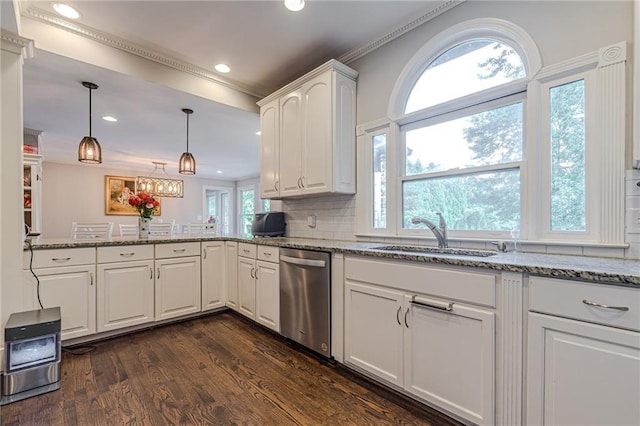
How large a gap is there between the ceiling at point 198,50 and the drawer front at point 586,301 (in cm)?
207

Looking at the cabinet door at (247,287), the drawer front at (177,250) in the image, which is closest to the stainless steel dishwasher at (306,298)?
the cabinet door at (247,287)

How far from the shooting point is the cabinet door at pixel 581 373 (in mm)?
1060

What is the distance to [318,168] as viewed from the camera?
2656mm

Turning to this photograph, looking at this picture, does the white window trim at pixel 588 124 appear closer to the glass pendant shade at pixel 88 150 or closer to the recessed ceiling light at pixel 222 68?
the recessed ceiling light at pixel 222 68

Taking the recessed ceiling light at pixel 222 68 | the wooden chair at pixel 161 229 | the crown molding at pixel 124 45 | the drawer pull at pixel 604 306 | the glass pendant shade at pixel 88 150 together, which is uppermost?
the recessed ceiling light at pixel 222 68

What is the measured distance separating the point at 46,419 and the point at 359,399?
5.68ft

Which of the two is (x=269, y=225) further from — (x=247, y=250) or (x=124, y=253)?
(x=124, y=253)

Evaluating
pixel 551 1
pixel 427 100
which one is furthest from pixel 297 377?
pixel 551 1

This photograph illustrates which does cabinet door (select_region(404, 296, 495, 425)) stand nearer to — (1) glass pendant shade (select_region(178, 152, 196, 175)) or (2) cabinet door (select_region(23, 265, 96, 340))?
(2) cabinet door (select_region(23, 265, 96, 340))

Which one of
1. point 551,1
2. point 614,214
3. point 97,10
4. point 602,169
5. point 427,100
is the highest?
point 97,10

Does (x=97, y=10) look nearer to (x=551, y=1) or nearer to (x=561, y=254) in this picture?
(x=551, y=1)

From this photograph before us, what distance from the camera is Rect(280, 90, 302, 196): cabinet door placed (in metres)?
2.84

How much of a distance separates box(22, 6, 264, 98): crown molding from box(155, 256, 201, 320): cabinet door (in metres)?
1.92

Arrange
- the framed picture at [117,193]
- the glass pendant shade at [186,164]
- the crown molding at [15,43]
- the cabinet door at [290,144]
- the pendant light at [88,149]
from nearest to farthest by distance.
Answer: the crown molding at [15,43], the pendant light at [88,149], the cabinet door at [290,144], the glass pendant shade at [186,164], the framed picture at [117,193]
